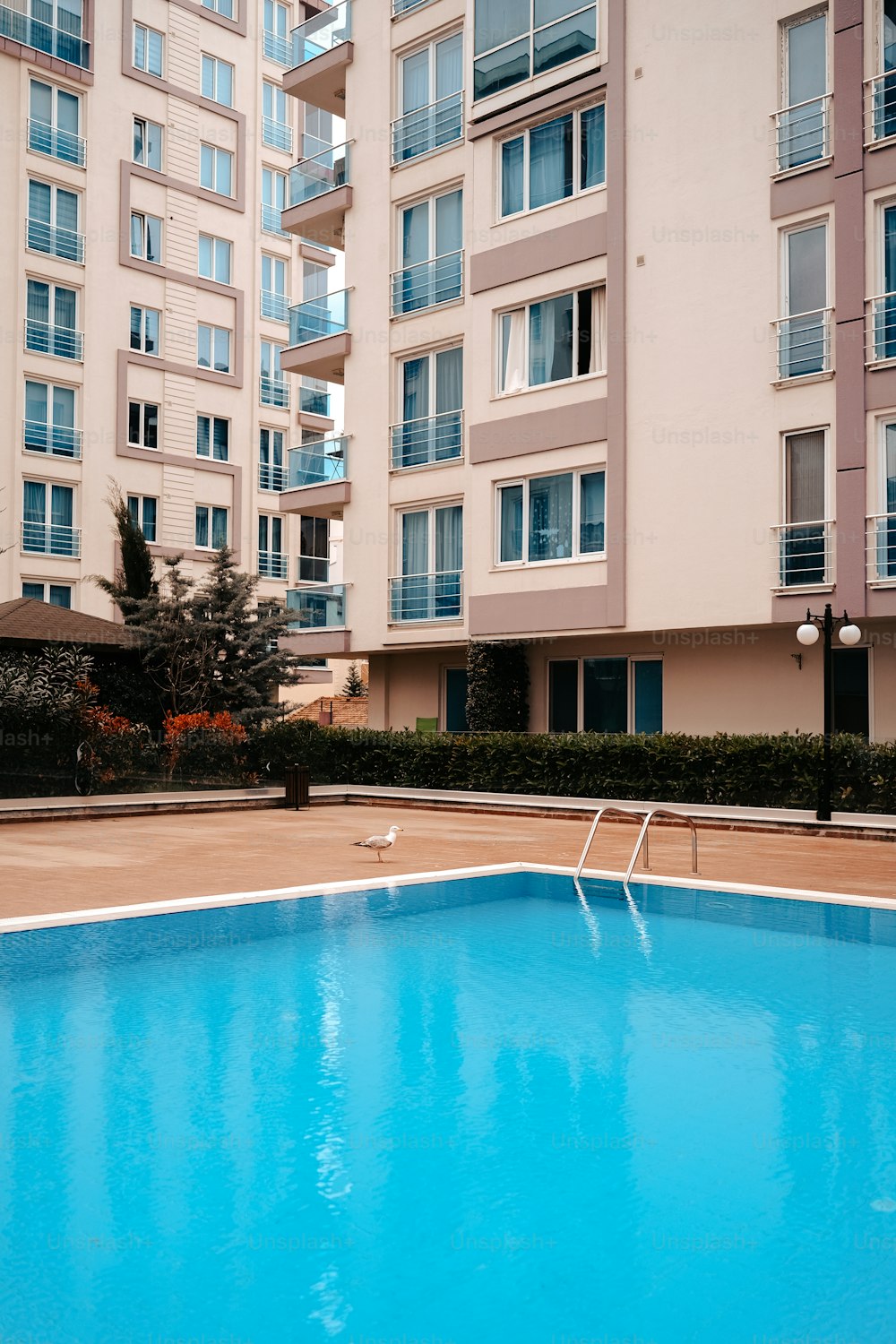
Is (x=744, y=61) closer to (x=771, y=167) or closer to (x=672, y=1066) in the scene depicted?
(x=771, y=167)

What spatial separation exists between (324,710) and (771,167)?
86.7 feet

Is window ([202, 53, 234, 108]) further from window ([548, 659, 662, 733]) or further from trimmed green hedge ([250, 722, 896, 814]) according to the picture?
window ([548, 659, 662, 733])

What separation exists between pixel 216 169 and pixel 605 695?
25.6 metres

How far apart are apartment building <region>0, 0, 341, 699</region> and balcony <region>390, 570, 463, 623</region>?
13.0 feet

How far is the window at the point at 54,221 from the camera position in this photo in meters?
34.2

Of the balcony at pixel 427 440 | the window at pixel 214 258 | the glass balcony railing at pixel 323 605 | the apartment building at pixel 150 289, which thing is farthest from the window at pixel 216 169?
the glass balcony railing at pixel 323 605

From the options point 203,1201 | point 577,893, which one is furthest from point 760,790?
point 203,1201

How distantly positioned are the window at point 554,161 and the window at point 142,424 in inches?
631

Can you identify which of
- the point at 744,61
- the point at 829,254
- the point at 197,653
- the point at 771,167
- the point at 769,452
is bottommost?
the point at 197,653

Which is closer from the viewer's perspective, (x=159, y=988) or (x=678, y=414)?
(x=159, y=988)

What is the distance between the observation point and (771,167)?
20297 mm

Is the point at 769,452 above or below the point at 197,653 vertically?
above

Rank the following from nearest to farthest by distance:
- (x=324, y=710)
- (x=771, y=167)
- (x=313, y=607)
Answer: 1. (x=771, y=167)
2. (x=313, y=607)
3. (x=324, y=710)

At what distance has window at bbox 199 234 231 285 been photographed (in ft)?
127
